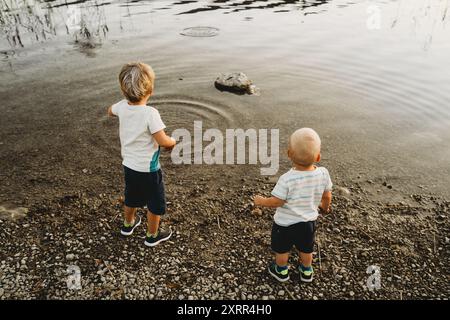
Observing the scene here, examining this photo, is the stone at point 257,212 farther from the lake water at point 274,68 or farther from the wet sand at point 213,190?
the lake water at point 274,68

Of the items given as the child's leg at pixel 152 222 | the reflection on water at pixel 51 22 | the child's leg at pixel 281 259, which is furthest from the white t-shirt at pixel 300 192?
the reflection on water at pixel 51 22

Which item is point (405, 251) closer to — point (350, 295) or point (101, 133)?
point (350, 295)

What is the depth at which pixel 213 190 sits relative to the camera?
5574 millimetres

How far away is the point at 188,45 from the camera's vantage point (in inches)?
460

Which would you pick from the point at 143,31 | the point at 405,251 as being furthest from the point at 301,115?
the point at 143,31

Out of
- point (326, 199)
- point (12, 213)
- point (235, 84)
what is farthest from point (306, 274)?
point (235, 84)

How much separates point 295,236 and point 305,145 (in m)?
1.08

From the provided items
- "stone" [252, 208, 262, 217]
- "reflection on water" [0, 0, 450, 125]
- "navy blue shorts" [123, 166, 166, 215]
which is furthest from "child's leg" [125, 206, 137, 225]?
"reflection on water" [0, 0, 450, 125]

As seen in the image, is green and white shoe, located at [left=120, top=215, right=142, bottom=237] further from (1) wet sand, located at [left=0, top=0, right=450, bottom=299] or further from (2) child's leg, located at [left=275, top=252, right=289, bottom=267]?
(2) child's leg, located at [left=275, top=252, right=289, bottom=267]

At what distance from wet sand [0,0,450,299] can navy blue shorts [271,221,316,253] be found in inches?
20.9

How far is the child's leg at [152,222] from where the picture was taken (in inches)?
170

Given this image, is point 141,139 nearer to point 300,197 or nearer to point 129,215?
point 129,215

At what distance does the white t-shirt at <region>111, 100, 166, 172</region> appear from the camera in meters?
3.63

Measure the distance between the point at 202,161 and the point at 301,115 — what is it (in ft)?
9.41
